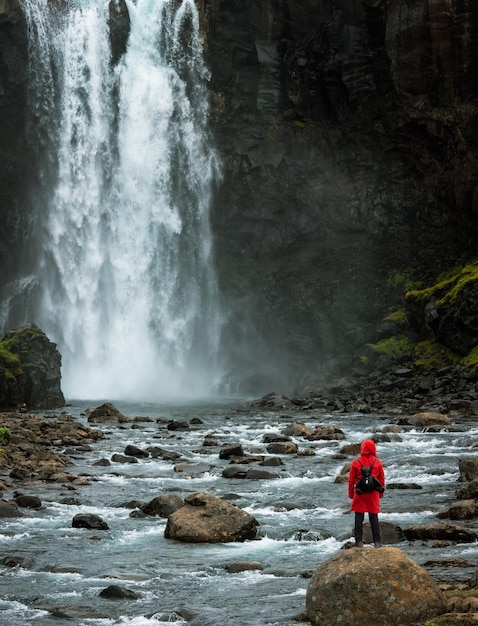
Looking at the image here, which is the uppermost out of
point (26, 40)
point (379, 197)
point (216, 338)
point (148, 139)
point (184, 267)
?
point (26, 40)

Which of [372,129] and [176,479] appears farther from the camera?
[372,129]

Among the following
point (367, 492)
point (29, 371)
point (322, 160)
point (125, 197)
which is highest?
point (322, 160)

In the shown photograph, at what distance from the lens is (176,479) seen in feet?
62.6

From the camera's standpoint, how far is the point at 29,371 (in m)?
38.2

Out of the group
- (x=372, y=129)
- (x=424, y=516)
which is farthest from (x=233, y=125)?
(x=424, y=516)

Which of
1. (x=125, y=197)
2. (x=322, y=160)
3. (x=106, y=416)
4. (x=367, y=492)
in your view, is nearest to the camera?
(x=367, y=492)

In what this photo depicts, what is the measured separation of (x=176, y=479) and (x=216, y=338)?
1479 inches

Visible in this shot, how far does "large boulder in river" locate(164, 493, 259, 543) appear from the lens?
13.6 metres

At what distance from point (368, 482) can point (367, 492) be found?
188 mm

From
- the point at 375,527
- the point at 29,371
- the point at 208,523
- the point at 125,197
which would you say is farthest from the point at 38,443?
the point at 125,197

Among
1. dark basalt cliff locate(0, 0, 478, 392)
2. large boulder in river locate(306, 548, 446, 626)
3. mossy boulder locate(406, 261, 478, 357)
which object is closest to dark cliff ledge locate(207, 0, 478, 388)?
dark basalt cliff locate(0, 0, 478, 392)

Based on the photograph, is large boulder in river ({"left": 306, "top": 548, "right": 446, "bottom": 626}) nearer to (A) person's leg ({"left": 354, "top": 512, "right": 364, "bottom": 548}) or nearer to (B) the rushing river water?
(B) the rushing river water

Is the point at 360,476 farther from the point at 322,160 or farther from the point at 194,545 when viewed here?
the point at 322,160

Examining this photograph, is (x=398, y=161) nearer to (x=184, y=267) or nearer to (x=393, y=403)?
(x=184, y=267)
